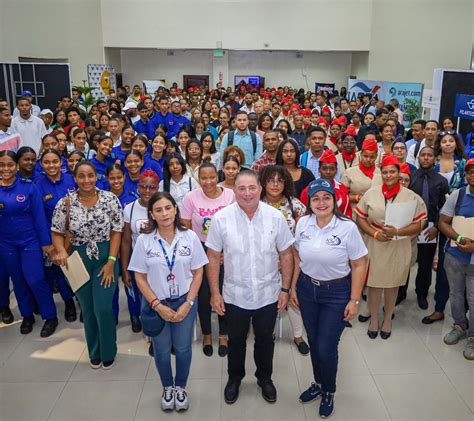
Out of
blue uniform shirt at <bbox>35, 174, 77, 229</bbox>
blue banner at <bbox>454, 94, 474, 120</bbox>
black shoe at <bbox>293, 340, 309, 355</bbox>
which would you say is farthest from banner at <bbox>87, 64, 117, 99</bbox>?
black shoe at <bbox>293, 340, 309, 355</bbox>

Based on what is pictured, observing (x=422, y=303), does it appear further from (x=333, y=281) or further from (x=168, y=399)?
(x=168, y=399)

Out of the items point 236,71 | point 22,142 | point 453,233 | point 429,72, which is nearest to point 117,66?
point 236,71

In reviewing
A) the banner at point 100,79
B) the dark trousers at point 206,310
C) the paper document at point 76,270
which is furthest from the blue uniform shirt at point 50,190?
the banner at point 100,79

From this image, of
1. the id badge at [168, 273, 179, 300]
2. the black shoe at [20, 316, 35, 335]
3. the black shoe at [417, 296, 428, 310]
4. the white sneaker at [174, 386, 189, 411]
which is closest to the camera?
the id badge at [168, 273, 179, 300]

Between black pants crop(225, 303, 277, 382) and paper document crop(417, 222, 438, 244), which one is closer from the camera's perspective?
black pants crop(225, 303, 277, 382)

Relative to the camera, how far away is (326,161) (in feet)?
12.7

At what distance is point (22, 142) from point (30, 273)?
11.6 feet

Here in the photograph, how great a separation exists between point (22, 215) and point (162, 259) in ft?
5.29

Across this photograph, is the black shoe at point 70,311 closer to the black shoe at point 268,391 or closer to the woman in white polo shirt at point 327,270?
the black shoe at point 268,391

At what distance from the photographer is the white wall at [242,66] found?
67.8 ft

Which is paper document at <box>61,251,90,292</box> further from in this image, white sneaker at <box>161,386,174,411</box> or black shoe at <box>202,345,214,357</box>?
black shoe at <box>202,345,214,357</box>

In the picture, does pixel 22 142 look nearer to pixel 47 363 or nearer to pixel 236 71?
pixel 47 363

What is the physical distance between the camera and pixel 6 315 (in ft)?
13.9

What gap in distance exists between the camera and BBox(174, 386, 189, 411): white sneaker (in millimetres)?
3051
